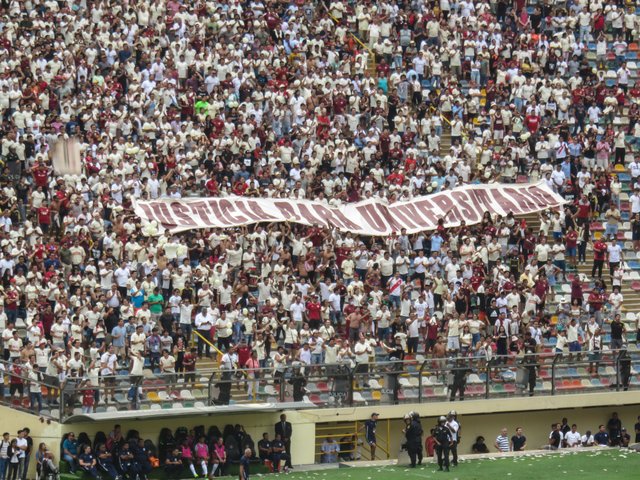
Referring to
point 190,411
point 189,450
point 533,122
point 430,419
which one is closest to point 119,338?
point 190,411

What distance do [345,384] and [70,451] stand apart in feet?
23.0

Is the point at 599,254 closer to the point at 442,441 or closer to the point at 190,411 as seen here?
the point at 442,441

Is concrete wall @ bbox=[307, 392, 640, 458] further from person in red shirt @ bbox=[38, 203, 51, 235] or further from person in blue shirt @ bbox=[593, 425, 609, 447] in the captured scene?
person in red shirt @ bbox=[38, 203, 51, 235]

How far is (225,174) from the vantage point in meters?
50.2

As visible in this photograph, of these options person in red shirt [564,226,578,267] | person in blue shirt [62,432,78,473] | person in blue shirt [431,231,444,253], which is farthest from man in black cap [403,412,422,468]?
person in red shirt [564,226,578,267]

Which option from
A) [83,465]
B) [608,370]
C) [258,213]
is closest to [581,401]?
[608,370]

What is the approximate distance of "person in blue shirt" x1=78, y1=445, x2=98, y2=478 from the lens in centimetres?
3966

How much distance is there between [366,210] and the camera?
50.7 meters

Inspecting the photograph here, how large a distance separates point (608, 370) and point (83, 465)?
13.7 m

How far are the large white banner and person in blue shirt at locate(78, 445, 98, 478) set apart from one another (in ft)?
30.6

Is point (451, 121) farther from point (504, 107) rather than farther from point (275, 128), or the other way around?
point (275, 128)

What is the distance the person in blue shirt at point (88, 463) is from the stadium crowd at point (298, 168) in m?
1.15

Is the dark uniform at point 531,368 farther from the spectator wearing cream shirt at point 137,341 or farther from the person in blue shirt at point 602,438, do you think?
the spectator wearing cream shirt at point 137,341

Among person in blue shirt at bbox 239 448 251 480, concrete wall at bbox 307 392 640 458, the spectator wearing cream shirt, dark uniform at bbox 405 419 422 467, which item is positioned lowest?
person in blue shirt at bbox 239 448 251 480
